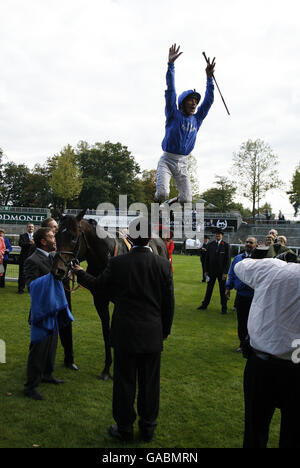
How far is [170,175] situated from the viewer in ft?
19.2

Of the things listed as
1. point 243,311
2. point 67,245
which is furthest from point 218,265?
point 67,245

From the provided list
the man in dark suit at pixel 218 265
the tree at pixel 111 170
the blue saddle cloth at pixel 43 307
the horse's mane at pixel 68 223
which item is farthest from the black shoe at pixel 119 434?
the tree at pixel 111 170

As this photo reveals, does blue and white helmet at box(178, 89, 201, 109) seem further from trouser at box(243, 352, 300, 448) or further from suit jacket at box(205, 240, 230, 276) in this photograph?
suit jacket at box(205, 240, 230, 276)

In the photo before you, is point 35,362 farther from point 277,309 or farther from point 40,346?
point 277,309

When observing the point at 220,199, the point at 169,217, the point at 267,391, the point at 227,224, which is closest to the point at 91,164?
the point at 220,199

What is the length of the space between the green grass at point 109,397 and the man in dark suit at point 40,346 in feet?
0.49

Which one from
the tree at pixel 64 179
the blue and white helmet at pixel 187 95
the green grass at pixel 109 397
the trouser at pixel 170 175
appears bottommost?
the green grass at pixel 109 397

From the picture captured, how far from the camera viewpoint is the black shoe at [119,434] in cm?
344

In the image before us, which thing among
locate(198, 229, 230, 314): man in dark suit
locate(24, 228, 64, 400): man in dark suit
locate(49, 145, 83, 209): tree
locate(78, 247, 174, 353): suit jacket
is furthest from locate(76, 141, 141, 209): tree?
locate(78, 247, 174, 353): suit jacket

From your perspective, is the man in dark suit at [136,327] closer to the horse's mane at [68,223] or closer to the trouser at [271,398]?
the trouser at [271,398]

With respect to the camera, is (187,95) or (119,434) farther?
(187,95)

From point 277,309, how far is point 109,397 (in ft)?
9.30
